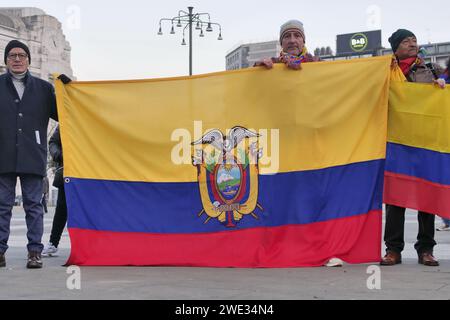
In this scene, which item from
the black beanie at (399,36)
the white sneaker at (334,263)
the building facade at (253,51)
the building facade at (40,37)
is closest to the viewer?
the white sneaker at (334,263)

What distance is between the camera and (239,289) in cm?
460

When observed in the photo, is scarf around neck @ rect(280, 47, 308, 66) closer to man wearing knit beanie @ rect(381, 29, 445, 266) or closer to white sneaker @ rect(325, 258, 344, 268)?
man wearing knit beanie @ rect(381, 29, 445, 266)

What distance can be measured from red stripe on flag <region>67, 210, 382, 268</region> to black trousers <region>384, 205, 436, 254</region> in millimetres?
302

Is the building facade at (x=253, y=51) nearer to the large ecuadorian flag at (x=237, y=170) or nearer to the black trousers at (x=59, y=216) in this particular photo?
the black trousers at (x=59, y=216)

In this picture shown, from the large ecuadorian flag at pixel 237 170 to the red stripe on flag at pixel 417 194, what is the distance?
146 millimetres

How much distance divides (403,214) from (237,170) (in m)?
1.52

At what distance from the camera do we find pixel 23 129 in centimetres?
624

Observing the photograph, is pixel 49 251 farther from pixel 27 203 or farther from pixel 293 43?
pixel 293 43

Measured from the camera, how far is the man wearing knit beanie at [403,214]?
20.1 ft

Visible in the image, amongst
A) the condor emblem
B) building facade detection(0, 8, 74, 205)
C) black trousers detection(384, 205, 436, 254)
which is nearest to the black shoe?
the condor emblem

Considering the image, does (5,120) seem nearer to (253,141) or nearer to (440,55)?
(253,141)

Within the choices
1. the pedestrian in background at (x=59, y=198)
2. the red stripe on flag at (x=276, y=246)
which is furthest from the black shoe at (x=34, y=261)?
the pedestrian in background at (x=59, y=198)
